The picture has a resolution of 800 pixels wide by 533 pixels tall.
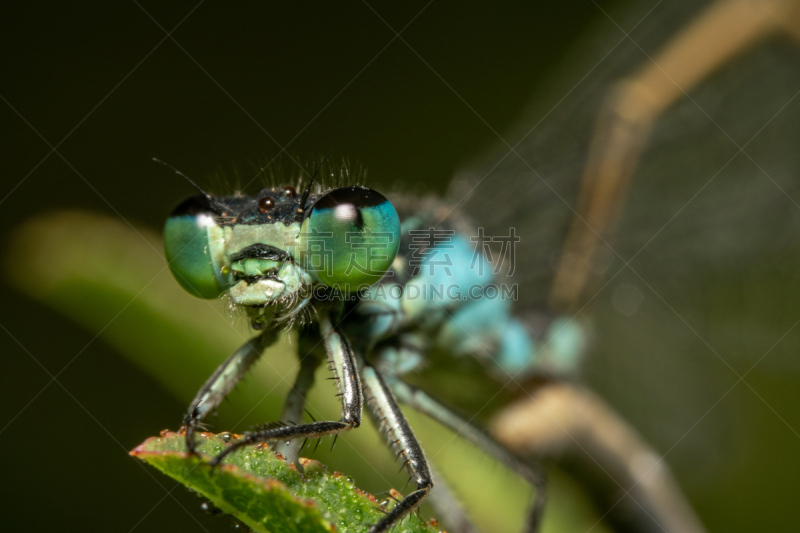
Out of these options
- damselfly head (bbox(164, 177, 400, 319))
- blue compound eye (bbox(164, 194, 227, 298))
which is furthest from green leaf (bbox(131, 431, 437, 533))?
blue compound eye (bbox(164, 194, 227, 298))

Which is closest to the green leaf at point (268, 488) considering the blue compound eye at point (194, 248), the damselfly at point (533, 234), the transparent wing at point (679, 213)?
the damselfly at point (533, 234)

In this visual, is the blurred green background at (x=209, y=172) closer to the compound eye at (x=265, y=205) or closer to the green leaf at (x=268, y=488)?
the compound eye at (x=265, y=205)

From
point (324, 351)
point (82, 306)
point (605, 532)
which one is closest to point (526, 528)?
point (605, 532)

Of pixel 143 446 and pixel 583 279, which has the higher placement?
pixel 583 279

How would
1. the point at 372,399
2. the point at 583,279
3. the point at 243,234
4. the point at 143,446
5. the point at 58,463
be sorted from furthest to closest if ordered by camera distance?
the point at 583,279 < the point at 58,463 < the point at 372,399 < the point at 243,234 < the point at 143,446

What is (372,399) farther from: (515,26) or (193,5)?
(515,26)

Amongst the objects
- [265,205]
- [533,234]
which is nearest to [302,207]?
[265,205]
